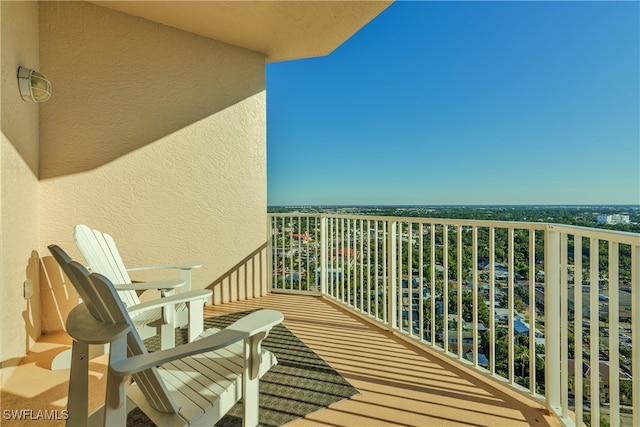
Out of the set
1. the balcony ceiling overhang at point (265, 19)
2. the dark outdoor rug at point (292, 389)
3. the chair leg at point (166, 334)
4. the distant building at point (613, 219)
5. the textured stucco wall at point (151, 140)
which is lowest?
the dark outdoor rug at point (292, 389)

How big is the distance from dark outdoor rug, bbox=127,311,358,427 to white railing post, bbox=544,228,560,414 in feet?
3.67

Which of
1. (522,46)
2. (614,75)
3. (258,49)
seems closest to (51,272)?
(258,49)

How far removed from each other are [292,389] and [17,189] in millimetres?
2643

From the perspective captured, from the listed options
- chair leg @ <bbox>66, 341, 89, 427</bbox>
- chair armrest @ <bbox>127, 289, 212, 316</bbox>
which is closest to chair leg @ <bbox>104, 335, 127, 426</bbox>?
chair leg @ <bbox>66, 341, 89, 427</bbox>

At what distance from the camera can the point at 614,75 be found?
8039mm

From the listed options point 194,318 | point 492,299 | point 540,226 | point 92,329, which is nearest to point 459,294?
point 492,299

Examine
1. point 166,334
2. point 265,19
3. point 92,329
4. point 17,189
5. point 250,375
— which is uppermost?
point 265,19

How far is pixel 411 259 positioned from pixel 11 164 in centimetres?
330

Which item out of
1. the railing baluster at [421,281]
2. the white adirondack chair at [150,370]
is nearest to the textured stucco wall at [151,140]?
the railing baluster at [421,281]

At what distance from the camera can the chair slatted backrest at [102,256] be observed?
6.42ft

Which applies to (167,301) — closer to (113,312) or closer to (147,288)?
(147,288)

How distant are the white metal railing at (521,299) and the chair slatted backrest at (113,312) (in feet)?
5.91

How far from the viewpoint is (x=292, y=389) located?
1.97 meters

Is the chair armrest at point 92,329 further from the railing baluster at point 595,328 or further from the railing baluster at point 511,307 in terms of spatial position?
the railing baluster at point 511,307
